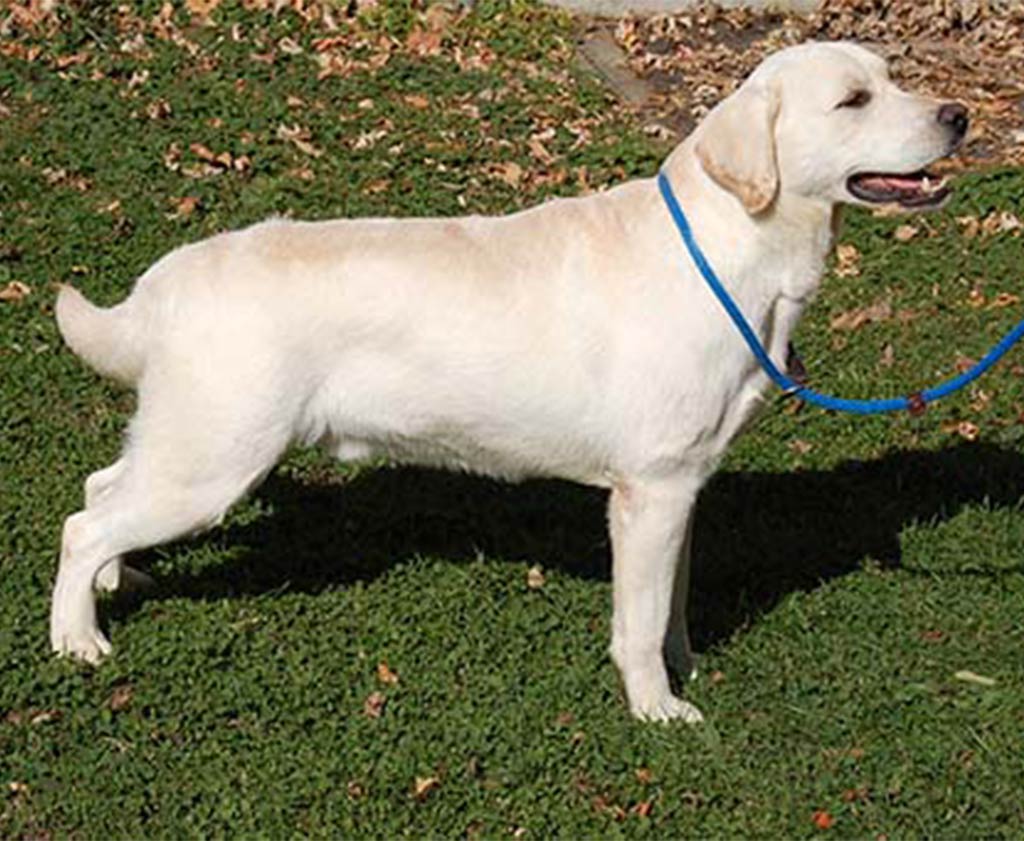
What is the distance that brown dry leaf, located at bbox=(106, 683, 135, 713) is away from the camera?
5.46 metres

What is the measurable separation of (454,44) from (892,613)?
622 centimetres

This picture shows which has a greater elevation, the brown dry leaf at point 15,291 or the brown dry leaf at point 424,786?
the brown dry leaf at point 424,786

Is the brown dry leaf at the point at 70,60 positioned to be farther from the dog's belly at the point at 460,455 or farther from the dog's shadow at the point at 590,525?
the dog's belly at the point at 460,455

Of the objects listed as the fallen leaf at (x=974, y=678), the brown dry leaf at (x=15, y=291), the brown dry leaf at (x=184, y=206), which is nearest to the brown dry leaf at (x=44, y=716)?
the fallen leaf at (x=974, y=678)

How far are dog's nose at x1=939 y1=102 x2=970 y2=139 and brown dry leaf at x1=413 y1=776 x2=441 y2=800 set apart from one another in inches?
Result: 90.0

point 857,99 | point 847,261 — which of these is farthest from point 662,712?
point 847,261

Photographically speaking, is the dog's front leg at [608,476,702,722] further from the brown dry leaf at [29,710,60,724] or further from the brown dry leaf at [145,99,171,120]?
the brown dry leaf at [145,99,171,120]

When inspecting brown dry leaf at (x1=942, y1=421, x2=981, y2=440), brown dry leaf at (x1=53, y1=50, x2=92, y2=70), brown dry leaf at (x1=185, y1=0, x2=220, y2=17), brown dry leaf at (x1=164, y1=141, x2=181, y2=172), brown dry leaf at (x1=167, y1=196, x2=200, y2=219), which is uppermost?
brown dry leaf at (x1=167, y1=196, x2=200, y2=219)

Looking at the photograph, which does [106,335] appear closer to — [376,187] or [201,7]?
[376,187]

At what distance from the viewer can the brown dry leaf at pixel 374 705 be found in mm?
5512

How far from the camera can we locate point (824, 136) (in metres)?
5.17

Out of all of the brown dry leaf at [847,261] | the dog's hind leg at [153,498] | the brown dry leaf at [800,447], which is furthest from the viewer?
the brown dry leaf at [847,261]

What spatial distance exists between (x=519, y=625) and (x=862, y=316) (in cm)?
293

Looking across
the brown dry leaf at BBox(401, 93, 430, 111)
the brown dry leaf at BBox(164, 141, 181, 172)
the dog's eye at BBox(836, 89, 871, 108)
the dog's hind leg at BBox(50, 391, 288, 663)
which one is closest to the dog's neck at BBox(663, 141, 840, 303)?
the dog's eye at BBox(836, 89, 871, 108)
